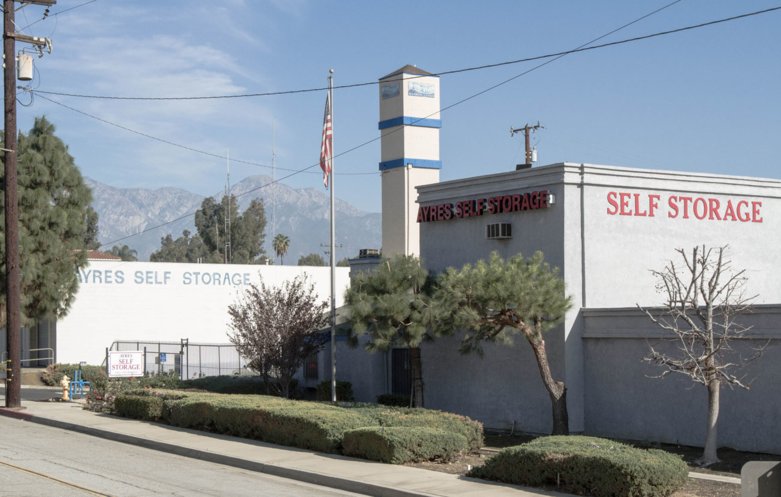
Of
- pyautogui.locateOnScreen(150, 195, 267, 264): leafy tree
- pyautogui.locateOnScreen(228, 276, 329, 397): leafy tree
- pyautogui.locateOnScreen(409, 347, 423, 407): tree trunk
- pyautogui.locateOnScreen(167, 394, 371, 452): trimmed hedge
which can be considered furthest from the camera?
pyautogui.locateOnScreen(150, 195, 267, 264): leafy tree

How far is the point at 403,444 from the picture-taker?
60.2 feet

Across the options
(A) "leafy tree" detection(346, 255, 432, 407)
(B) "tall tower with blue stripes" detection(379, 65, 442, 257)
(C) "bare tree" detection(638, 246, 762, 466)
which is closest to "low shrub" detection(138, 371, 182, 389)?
(A) "leafy tree" detection(346, 255, 432, 407)

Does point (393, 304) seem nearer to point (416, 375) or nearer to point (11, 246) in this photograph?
point (416, 375)

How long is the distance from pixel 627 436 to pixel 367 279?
8.05 metres

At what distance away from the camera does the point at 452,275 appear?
23703 mm

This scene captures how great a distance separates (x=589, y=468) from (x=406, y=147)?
85.6ft

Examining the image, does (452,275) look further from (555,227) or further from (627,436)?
(627,436)

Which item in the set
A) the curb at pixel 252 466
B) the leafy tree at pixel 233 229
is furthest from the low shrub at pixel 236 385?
the leafy tree at pixel 233 229

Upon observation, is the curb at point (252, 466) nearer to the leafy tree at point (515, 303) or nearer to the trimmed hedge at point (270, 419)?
the trimmed hedge at point (270, 419)

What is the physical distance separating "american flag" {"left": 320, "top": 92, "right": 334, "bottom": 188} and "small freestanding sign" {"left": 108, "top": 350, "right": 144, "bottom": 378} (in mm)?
8889

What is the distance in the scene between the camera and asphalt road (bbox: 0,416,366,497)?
1544 centimetres

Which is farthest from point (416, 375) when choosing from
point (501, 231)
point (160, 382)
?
point (160, 382)

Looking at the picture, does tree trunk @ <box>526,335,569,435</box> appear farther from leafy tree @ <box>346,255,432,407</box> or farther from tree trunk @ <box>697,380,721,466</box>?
tree trunk @ <box>697,380,721,466</box>

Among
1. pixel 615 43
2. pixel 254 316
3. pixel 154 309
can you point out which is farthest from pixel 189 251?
pixel 615 43
